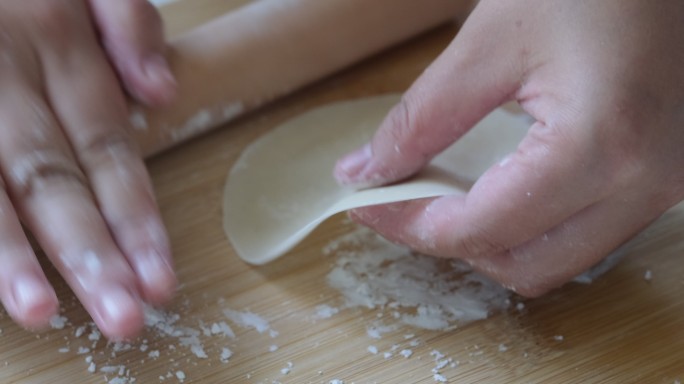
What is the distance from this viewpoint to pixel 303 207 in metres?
0.84

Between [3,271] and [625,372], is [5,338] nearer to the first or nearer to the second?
[3,271]

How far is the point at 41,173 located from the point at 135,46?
0.65 ft

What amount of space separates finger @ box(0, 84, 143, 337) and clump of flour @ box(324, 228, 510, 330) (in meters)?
0.22

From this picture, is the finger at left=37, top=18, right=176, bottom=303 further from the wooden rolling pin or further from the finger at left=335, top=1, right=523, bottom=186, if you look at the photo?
the finger at left=335, top=1, right=523, bottom=186

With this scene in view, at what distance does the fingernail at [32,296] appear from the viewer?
2.00 feet

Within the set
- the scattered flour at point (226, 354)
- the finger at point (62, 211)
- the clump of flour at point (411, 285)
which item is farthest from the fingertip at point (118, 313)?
the clump of flour at point (411, 285)

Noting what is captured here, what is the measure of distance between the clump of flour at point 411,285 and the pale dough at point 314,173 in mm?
59

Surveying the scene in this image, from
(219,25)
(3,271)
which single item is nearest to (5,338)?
(3,271)

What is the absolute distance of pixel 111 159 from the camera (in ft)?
2.51

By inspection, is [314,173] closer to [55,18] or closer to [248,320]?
[248,320]

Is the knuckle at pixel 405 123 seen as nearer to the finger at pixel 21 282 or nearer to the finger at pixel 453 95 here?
the finger at pixel 453 95

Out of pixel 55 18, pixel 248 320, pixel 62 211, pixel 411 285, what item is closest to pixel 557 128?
pixel 411 285

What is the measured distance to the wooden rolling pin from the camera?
897 mm

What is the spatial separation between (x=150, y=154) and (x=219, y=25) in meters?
0.18
